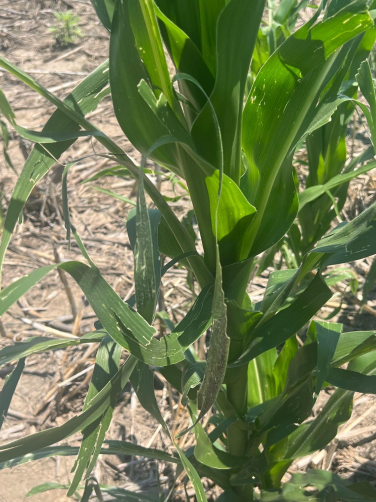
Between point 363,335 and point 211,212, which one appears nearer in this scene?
point 211,212

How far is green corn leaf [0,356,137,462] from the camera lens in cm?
48

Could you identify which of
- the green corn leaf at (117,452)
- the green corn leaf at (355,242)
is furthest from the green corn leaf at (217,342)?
the green corn leaf at (117,452)

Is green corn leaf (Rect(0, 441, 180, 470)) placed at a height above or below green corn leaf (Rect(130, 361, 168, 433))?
below

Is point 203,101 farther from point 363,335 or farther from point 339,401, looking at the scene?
point 339,401

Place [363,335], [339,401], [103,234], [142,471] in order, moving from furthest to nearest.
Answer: [103,234] → [142,471] → [339,401] → [363,335]

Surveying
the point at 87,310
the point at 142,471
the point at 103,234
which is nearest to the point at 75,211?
the point at 103,234

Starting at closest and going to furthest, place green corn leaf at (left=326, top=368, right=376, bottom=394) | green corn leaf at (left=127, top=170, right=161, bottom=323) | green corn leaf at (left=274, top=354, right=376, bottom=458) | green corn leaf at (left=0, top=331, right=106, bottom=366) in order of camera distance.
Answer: green corn leaf at (left=127, top=170, right=161, bottom=323) < green corn leaf at (left=0, top=331, right=106, bottom=366) < green corn leaf at (left=326, top=368, right=376, bottom=394) < green corn leaf at (left=274, top=354, right=376, bottom=458)

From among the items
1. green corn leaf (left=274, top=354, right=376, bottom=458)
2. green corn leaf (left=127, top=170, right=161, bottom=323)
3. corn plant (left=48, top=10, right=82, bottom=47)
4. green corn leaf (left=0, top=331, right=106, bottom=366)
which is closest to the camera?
green corn leaf (left=127, top=170, right=161, bottom=323)

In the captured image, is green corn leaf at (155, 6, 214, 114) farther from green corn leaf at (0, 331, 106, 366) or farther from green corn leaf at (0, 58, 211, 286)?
green corn leaf at (0, 331, 106, 366)

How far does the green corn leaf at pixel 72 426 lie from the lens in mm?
482

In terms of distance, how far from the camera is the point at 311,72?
1.66ft

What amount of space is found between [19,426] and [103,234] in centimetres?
70

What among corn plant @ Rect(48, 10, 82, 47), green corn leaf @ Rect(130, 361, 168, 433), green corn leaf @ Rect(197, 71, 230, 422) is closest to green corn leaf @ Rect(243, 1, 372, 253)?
green corn leaf @ Rect(197, 71, 230, 422)

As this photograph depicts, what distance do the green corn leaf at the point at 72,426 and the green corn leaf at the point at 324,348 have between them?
232 millimetres
